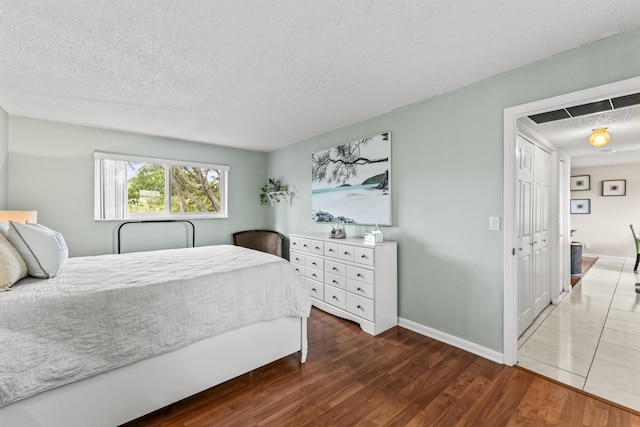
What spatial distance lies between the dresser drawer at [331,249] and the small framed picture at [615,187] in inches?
297

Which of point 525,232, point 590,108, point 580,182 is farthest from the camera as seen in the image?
point 580,182

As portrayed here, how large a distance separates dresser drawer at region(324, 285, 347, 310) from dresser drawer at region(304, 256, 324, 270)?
26 centimetres

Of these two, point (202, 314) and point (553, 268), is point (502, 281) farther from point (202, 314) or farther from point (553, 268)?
point (202, 314)

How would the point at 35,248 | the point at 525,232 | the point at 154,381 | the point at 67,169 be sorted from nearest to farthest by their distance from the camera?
the point at 154,381 → the point at 35,248 → the point at 525,232 → the point at 67,169

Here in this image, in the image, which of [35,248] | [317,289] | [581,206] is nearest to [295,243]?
[317,289]

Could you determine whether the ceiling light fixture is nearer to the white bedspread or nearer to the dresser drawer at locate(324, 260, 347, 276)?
the dresser drawer at locate(324, 260, 347, 276)

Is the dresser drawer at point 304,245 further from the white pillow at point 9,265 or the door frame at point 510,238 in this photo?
the white pillow at point 9,265

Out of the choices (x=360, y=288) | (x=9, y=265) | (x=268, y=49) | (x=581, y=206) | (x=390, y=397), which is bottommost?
(x=390, y=397)

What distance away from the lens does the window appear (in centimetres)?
380

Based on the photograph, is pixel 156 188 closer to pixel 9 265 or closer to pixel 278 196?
pixel 278 196

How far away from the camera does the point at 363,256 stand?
297 centimetres

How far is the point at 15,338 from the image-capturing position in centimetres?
136

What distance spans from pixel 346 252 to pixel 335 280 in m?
0.41

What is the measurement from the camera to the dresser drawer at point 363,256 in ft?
9.52
